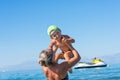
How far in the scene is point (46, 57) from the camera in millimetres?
6203

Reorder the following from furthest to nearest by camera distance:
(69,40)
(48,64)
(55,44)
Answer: (55,44), (69,40), (48,64)

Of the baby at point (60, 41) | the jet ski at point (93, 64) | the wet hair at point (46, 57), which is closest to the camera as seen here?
the wet hair at point (46, 57)

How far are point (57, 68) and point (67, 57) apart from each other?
716 millimetres

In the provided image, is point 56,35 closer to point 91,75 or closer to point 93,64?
point 91,75

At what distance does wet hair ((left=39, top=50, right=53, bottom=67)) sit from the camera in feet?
20.4

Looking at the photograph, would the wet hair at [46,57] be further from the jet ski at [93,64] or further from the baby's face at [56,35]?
the jet ski at [93,64]

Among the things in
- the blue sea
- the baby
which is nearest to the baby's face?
the baby

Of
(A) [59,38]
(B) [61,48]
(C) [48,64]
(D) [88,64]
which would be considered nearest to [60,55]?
(B) [61,48]

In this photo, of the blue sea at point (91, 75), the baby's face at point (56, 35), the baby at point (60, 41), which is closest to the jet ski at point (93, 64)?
the blue sea at point (91, 75)

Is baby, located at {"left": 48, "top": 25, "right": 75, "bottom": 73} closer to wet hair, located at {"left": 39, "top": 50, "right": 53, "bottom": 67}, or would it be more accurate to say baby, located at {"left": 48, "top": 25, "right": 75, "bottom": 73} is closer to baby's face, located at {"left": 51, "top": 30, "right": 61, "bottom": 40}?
baby's face, located at {"left": 51, "top": 30, "right": 61, "bottom": 40}

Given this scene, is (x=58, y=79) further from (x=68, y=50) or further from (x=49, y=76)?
(x=68, y=50)

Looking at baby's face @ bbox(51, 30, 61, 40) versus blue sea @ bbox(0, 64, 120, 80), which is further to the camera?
blue sea @ bbox(0, 64, 120, 80)

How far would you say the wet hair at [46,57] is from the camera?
621cm

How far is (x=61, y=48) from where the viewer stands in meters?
7.33
